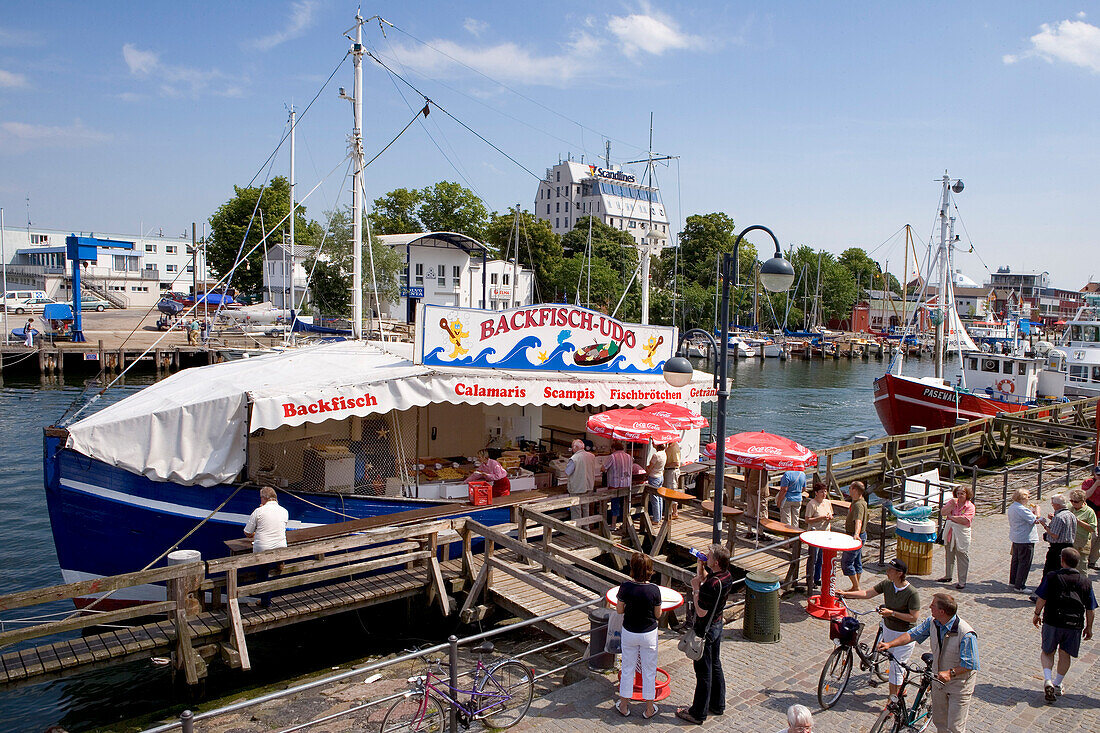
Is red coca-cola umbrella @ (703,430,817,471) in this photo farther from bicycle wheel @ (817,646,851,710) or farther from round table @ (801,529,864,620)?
bicycle wheel @ (817,646,851,710)

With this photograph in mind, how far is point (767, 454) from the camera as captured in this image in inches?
Result: 487

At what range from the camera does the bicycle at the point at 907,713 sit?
703 cm

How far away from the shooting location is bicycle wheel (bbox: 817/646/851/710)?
7.84 meters

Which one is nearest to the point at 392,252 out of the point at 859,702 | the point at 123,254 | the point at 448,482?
the point at 448,482

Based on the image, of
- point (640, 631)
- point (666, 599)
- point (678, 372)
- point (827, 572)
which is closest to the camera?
point (640, 631)

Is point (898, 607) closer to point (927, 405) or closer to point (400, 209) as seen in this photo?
point (927, 405)

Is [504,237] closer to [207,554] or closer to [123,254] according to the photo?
[123,254]

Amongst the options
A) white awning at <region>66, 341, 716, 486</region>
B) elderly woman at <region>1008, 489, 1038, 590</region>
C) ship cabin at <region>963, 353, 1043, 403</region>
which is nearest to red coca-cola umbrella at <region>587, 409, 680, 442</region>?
white awning at <region>66, 341, 716, 486</region>

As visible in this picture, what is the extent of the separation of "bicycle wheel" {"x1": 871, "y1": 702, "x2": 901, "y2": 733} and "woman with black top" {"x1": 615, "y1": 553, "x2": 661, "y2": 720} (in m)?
2.13

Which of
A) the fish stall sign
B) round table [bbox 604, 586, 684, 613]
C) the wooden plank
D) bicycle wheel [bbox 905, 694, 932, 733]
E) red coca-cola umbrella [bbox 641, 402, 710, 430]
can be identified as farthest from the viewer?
red coca-cola umbrella [bbox 641, 402, 710, 430]

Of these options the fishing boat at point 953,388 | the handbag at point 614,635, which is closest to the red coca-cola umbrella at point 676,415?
the handbag at point 614,635

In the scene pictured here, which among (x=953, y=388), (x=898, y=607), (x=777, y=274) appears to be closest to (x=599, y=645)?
(x=898, y=607)

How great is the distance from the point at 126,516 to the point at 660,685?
30.0ft

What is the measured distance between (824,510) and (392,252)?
158ft
